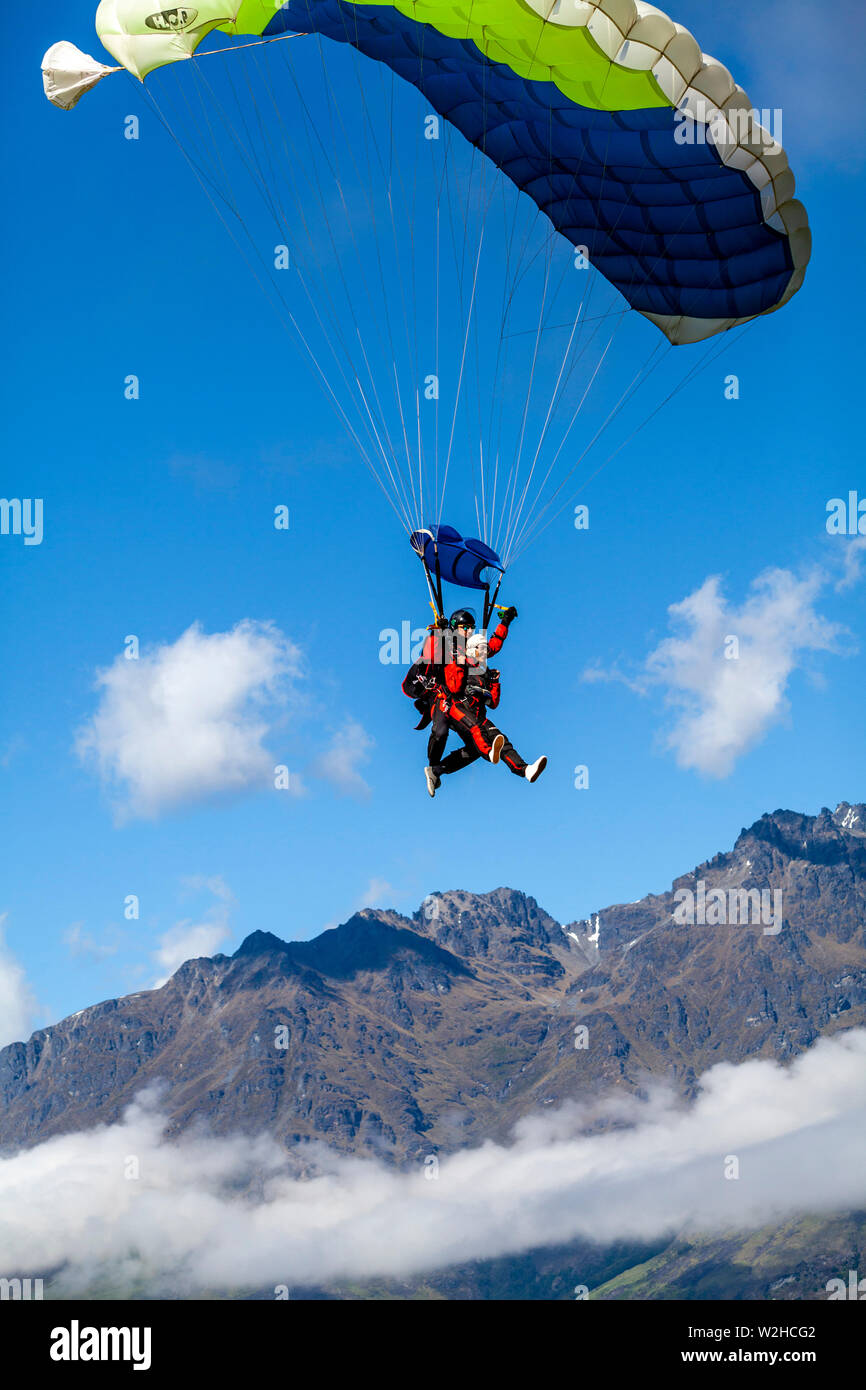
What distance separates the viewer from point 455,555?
72.1ft

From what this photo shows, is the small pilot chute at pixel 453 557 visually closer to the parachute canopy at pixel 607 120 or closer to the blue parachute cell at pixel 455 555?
the blue parachute cell at pixel 455 555

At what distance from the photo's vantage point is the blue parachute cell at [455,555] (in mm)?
21844

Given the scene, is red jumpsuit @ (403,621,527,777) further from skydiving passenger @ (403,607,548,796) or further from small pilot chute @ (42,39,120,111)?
small pilot chute @ (42,39,120,111)

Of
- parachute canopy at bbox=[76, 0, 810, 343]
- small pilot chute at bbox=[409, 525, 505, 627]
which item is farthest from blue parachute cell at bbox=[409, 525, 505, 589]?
parachute canopy at bbox=[76, 0, 810, 343]

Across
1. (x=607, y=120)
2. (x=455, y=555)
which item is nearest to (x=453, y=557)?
(x=455, y=555)

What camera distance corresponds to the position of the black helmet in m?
21.3

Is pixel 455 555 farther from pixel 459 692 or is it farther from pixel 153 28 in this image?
pixel 153 28

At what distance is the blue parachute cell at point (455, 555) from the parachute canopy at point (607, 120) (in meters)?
6.74

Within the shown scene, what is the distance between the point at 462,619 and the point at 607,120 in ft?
26.9

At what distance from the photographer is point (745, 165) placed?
2206cm

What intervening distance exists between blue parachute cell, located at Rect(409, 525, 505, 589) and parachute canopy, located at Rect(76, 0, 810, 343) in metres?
6.74
